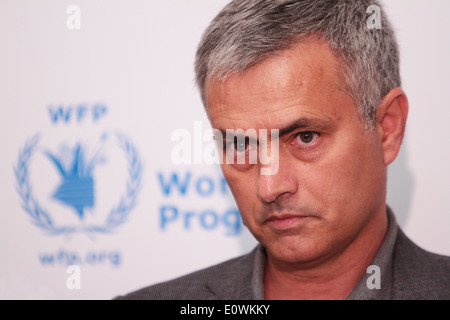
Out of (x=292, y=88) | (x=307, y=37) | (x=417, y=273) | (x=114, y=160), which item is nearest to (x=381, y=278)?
(x=417, y=273)

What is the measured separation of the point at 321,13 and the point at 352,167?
47 cm

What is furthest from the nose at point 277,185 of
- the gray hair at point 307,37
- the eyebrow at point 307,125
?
the gray hair at point 307,37

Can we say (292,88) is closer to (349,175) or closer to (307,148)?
(307,148)

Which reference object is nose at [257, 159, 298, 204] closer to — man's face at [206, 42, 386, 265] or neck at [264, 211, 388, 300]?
man's face at [206, 42, 386, 265]

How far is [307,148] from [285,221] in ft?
0.75

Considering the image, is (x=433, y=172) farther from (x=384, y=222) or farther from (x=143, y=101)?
(x=143, y=101)

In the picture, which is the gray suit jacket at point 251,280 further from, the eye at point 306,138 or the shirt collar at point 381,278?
the eye at point 306,138

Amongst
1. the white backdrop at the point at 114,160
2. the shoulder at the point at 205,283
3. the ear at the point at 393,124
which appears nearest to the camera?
the ear at the point at 393,124

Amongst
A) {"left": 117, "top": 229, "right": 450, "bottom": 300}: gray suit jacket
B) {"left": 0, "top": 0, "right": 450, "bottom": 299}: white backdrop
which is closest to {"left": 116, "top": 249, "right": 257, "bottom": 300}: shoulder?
{"left": 117, "top": 229, "right": 450, "bottom": 300}: gray suit jacket

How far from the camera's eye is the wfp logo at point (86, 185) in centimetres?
198

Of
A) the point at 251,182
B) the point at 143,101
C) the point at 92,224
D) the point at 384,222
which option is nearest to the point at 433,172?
the point at 384,222

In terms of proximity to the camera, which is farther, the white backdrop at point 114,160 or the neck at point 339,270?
the white backdrop at point 114,160

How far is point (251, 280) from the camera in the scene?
5.42 ft

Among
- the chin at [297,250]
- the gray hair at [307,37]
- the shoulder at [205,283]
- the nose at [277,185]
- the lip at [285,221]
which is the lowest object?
the shoulder at [205,283]
